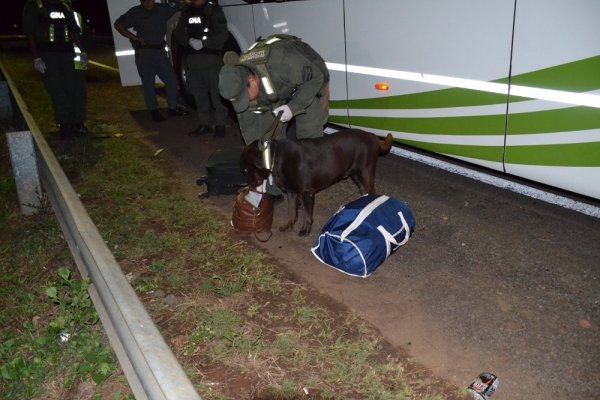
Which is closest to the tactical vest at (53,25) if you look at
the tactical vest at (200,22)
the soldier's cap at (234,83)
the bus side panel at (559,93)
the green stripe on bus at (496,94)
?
the tactical vest at (200,22)

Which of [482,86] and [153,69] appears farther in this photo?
[153,69]

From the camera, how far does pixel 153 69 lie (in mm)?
8172

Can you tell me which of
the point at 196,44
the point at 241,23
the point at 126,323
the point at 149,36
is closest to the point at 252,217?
the point at 126,323

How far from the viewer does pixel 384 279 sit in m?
3.50

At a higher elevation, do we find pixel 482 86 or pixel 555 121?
pixel 482 86

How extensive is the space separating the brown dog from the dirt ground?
39 centimetres

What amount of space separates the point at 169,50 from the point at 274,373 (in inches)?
284

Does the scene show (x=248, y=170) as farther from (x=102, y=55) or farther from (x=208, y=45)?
(x=102, y=55)

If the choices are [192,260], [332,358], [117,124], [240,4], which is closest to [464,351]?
[332,358]

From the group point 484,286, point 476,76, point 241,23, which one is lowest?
point 484,286

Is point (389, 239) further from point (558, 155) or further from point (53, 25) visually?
point (53, 25)

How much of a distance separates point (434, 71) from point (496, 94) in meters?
0.65

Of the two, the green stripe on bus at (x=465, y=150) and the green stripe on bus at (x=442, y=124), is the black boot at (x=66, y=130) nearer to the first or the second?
the green stripe on bus at (x=442, y=124)

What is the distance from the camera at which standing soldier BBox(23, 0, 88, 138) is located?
262 inches
